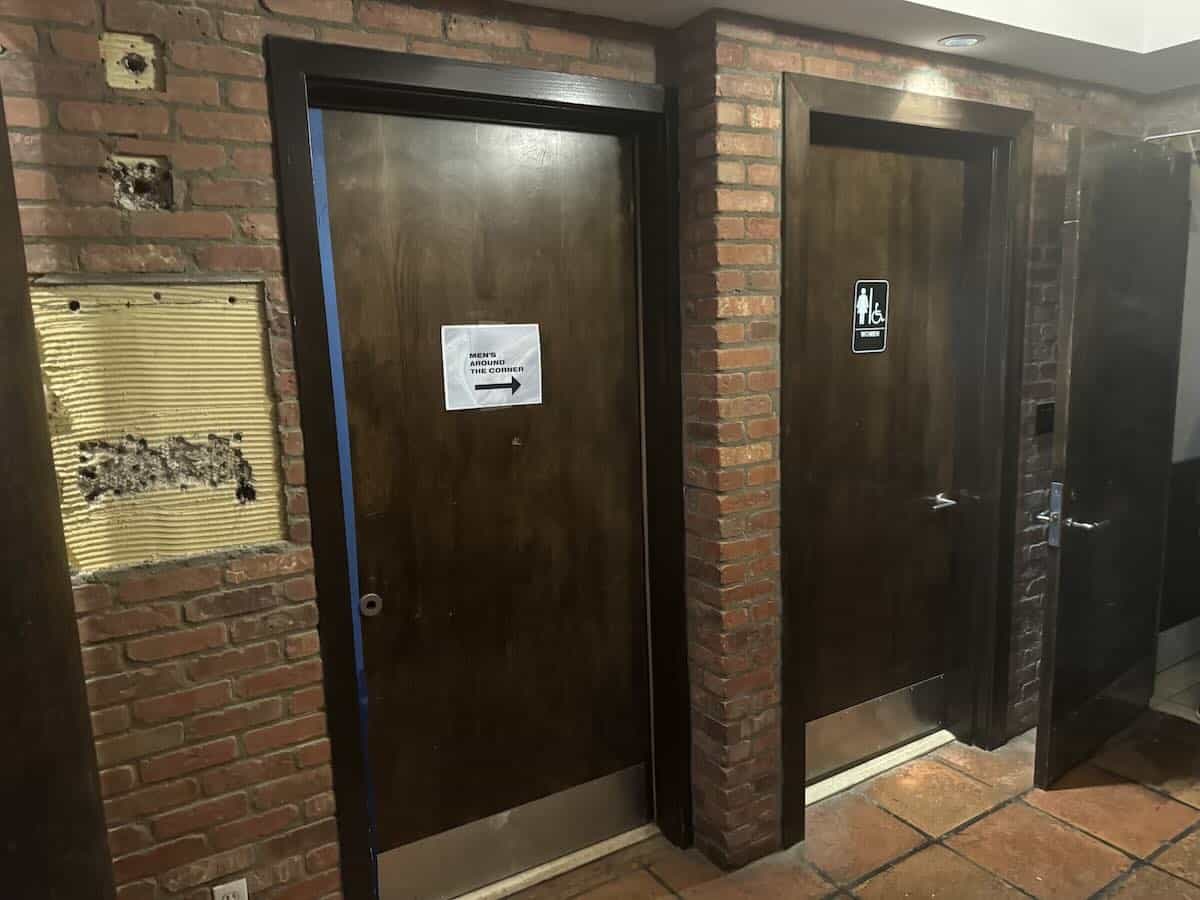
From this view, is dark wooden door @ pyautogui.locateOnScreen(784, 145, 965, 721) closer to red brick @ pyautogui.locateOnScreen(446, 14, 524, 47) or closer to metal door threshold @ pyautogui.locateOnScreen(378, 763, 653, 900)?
metal door threshold @ pyautogui.locateOnScreen(378, 763, 653, 900)

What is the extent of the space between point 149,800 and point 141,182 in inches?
50.3

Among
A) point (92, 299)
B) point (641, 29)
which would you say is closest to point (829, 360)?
point (641, 29)

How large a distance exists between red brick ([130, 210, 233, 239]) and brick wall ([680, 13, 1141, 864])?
1167 millimetres

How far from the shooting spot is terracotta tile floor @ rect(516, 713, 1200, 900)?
226cm

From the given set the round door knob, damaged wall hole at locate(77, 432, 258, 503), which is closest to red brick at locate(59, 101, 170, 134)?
damaged wall hole at locate(77, 432, 258, 503)

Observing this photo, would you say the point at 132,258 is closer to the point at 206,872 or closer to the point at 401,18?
the point at 401,18

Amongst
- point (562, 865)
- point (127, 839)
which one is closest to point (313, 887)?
point (127, 839)

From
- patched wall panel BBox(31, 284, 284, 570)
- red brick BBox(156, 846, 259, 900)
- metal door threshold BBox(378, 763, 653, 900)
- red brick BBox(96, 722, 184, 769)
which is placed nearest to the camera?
patched wall panel BBox(31, 284, 284, 570)

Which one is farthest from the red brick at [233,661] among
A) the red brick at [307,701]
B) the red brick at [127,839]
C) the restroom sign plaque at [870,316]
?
the restroom sign plaque at [870,316]

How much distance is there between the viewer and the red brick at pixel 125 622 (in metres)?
1.56

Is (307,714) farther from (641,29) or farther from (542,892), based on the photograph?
(641,29)

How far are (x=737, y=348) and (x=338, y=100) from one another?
1.16 metres

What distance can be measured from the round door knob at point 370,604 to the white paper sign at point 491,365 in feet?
1.73

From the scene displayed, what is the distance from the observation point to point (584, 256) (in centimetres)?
218
